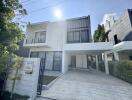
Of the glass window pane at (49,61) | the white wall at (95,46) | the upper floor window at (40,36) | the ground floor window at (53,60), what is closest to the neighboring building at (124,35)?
the white wall at (95,46)

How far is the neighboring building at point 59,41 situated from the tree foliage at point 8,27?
6944mm

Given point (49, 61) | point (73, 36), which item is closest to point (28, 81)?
point (49, 61)

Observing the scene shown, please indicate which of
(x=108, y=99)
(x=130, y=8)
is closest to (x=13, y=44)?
(x=108, y=99)

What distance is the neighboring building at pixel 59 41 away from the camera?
12031 mm

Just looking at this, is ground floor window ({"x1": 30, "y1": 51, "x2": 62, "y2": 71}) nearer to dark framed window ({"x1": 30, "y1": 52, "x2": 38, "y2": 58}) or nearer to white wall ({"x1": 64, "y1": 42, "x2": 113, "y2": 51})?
dark framed window ({"x1": 30, "y1": 52, "x2": 38, "y2": 58})

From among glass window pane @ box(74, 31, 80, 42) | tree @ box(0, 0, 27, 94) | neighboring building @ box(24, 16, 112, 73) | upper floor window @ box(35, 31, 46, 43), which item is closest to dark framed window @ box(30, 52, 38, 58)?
neighboring building @ box(24, 16, 112, 73)

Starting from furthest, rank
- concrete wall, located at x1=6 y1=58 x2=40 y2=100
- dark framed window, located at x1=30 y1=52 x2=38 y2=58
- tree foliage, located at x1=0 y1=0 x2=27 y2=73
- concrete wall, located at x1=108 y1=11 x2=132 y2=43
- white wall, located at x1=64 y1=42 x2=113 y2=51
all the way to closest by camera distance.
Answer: concrete wall, located at x1=108 y1=11 x2=132 y2=43
dark framed window, located at x1=30 y1=52 x2=38 y2=58
white wall, located at x1=64 y1=42 x2=113 y2=51
tree foliage, located at x1=0 y1=0 x2=27 y2=73
concrete wall, located at x1=6 y1=58 x2=40 y2=100

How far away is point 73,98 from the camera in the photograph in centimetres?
536

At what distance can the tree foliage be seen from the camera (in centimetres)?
558

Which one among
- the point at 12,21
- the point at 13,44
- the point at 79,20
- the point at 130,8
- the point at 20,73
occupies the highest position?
the point at 130,8

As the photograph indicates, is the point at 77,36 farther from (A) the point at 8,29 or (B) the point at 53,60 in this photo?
(A) the point at 8,29

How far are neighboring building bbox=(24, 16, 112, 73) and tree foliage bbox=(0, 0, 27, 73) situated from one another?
694cm

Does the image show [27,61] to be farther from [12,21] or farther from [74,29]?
[74,29]

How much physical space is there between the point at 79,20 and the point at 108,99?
12.5 metres
